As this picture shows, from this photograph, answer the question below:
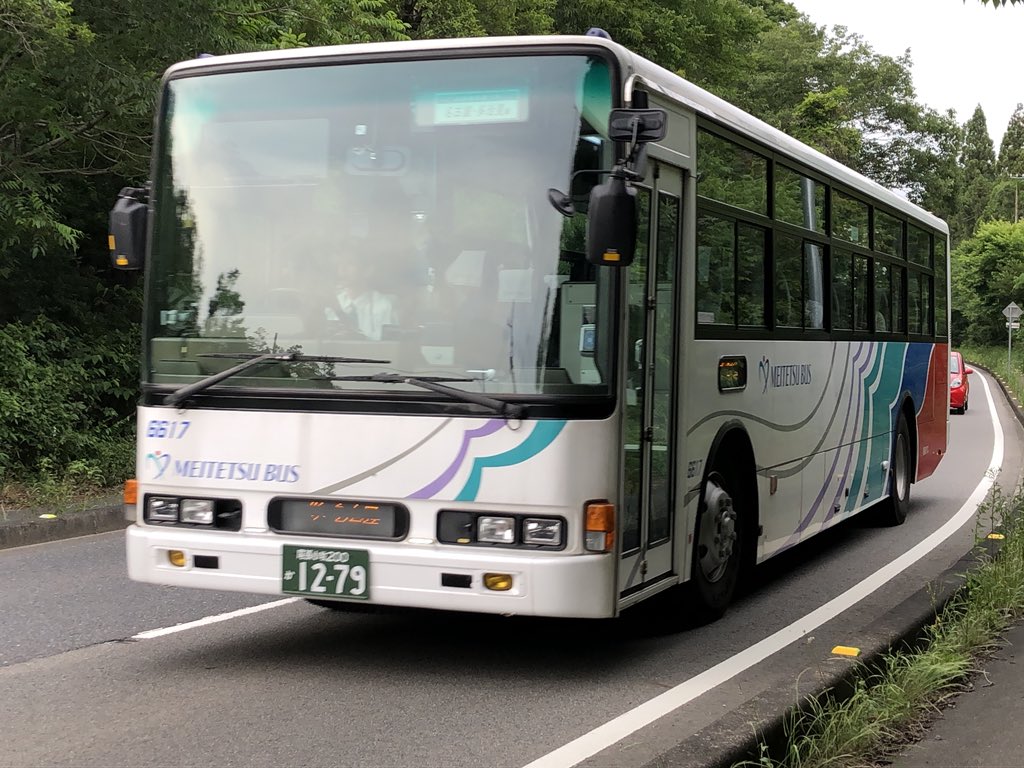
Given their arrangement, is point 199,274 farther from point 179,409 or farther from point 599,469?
point 599,469

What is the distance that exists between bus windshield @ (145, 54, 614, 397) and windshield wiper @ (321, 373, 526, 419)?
0.07 ft

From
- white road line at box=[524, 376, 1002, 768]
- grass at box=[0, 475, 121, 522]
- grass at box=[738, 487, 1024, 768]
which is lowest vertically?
white road line at box=[524, 376, 1002, 768]

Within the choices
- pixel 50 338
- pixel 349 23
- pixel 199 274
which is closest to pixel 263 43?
pixel 349 23

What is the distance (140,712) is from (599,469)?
225 cm

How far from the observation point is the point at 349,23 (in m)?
15.6

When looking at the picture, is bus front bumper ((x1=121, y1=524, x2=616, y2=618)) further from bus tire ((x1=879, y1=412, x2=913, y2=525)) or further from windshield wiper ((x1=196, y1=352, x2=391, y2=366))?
bus tire ((x1=879, y1=412, x2=913, y2=525))

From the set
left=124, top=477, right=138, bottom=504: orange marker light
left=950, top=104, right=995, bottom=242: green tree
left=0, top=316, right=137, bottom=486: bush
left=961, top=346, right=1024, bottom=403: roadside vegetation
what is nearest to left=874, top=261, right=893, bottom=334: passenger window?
left=124, top=477, right=138, bottom=504: orange marker light

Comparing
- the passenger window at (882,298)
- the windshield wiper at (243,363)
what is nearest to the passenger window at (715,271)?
the windshield wiper at (243,363)

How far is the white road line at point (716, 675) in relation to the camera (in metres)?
5.15

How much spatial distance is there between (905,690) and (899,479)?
7.16 m

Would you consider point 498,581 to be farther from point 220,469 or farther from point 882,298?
point 882,298

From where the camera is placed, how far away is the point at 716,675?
643 cm

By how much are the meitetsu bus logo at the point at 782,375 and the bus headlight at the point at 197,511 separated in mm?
3563

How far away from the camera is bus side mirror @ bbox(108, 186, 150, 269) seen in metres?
Answer: 6.50
